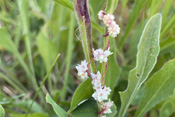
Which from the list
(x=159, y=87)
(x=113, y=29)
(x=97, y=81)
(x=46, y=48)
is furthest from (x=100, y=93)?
(x=46, y=48)

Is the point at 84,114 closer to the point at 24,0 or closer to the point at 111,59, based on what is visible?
the point at 111,59

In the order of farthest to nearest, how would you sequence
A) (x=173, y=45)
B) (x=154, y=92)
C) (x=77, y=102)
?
(x=173, y=45) → (x=154, y=92) → (x=77, y=102)

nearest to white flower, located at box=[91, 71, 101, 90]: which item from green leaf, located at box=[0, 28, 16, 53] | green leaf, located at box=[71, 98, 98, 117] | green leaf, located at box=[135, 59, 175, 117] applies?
green leaf, located at box=[71, 98, 98, 117]

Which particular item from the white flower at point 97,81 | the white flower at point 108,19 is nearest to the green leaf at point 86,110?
the white flower at point 97,81

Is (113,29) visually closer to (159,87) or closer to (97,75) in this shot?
(97,75)

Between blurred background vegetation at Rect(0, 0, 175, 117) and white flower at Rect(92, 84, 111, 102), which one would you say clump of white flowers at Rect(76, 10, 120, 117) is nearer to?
white flower at Rect(92, 84, 111, 102)

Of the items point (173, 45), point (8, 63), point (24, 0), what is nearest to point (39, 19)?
point (8, 63)
